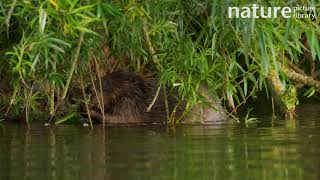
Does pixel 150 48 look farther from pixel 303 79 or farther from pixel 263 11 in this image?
pixel 303 79

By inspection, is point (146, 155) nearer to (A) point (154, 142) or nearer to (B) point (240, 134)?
(A) point (154, 142)

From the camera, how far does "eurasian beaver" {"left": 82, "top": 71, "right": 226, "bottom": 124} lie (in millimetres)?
7293

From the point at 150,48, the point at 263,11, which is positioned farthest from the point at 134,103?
the point at 263,11

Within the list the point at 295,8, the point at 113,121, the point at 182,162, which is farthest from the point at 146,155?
the point at 113,121

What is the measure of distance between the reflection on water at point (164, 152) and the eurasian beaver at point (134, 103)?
549 millimetres

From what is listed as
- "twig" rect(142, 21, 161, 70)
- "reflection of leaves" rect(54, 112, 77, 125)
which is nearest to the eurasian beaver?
"reflection of leaves" rect(54, 112, 77, 125)

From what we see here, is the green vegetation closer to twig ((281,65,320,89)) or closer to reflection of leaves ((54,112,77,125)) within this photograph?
reflection of leaves ((54,112,77,125))

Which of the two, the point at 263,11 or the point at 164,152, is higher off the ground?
the point at 263,11

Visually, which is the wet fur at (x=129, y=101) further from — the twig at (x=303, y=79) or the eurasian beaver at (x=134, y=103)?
the twig at (x=303, y=79)

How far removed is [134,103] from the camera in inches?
299

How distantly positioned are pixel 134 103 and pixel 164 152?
2.66 meters

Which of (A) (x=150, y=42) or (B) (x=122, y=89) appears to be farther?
(B) (x=122, y=89)

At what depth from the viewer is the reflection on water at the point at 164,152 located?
164 inches

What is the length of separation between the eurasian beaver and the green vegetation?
224 mm
